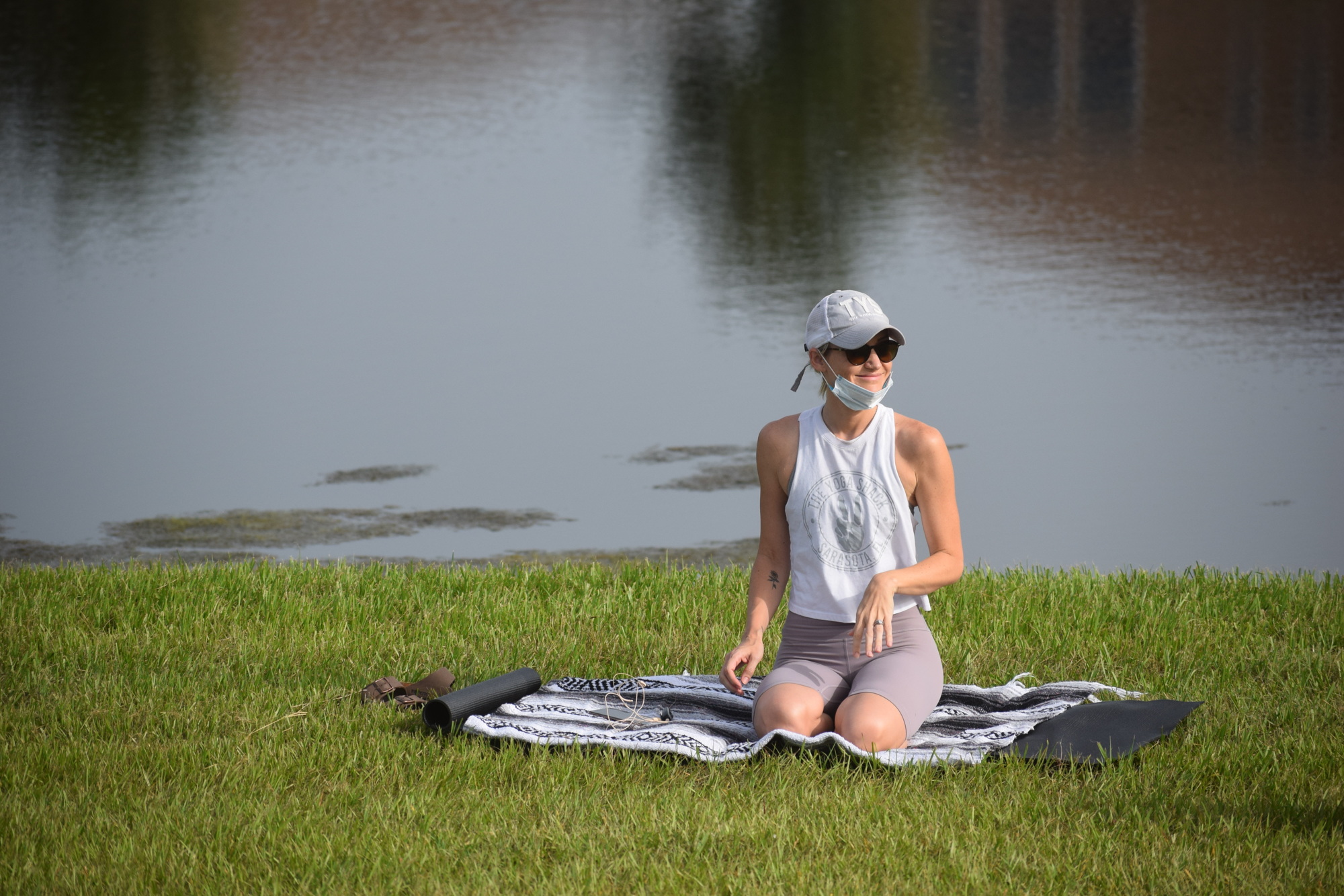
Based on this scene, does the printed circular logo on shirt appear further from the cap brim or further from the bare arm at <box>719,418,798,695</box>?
the cap brim

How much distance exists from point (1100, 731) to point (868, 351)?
5.35ft

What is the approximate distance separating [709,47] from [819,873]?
3679cm

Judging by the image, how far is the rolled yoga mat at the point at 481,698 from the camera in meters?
5.70

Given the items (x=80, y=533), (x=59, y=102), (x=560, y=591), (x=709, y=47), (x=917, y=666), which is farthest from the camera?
(x=709, y=47)

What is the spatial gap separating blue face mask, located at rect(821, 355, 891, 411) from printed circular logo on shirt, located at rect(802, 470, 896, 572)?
0.91 feet

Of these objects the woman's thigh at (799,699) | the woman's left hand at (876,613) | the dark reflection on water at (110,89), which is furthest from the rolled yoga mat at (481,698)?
the dark reflection on water at (110,89)

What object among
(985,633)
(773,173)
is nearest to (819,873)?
(985,633)

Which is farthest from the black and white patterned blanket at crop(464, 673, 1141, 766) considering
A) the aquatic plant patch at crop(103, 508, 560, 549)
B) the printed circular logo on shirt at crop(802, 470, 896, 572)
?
the aquatic plant patch at crop(103, 508, 560, 549)

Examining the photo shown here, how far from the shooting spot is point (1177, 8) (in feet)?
156

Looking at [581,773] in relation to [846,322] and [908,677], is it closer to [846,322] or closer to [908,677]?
[908,677]

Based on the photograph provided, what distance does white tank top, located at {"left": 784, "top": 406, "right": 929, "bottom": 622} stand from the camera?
5516 millimetres

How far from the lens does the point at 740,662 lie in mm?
5473

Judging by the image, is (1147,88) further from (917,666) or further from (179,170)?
(917,666)

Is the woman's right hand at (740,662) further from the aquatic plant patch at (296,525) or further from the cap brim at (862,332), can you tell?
the aquatic plant patch at (296,525)
